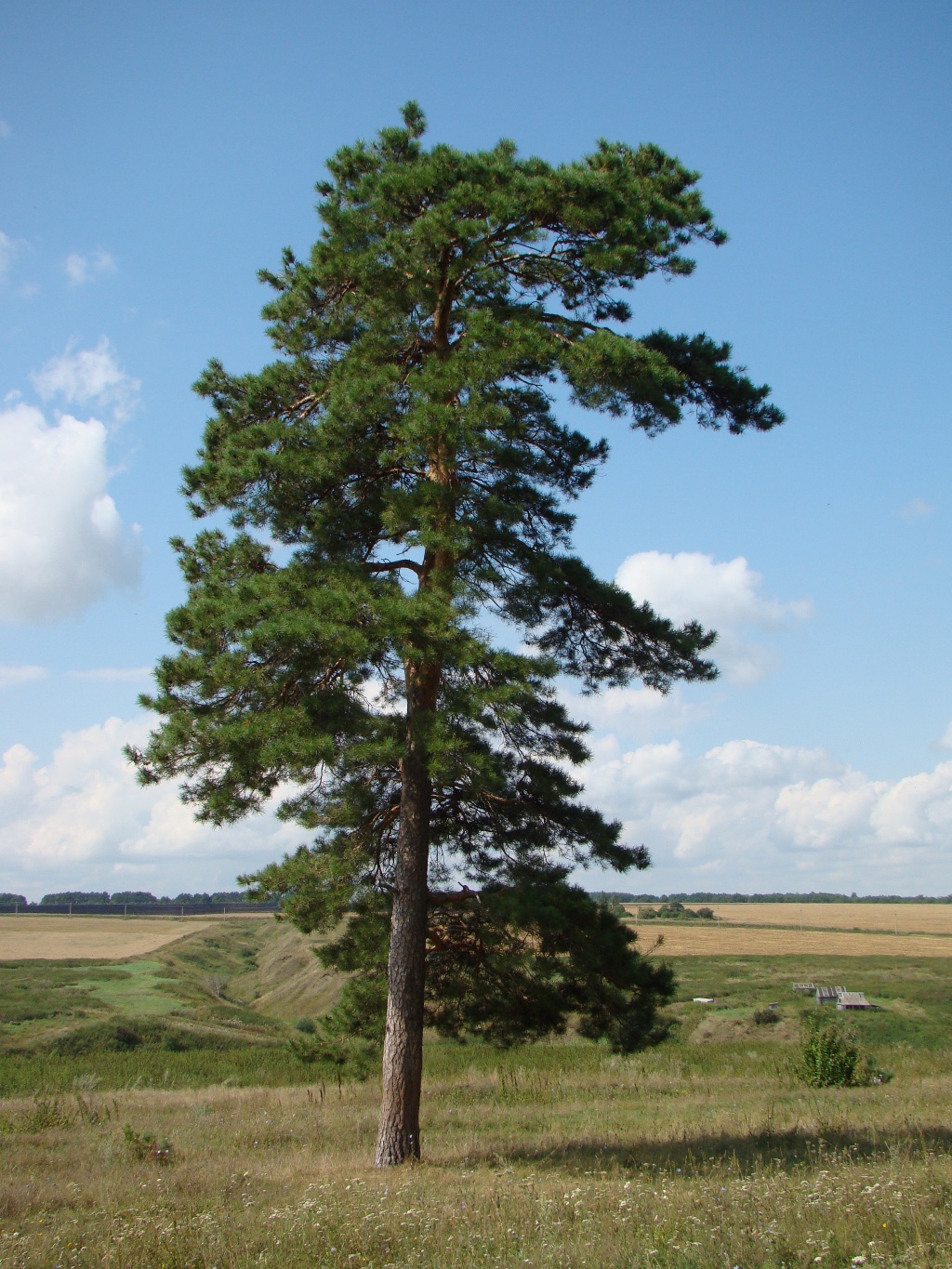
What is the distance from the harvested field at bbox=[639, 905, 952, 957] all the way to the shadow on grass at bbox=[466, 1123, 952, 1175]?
3999 centimetres

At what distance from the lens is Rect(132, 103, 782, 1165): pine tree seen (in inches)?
380

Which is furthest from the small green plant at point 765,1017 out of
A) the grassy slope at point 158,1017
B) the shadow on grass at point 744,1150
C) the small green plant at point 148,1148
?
the small green plant at point 148,1148

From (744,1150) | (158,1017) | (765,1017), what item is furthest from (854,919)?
(744,1150)

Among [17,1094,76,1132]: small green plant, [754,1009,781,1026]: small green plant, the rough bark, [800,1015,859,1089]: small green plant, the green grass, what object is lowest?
the green grass

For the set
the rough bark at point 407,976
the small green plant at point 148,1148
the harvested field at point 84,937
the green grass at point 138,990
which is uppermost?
the rough bark at point 407,976

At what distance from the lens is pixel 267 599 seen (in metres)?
9.66

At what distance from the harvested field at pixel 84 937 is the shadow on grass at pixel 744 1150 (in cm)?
5489

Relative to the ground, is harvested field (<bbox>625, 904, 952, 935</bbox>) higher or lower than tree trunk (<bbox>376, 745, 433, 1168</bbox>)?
lower

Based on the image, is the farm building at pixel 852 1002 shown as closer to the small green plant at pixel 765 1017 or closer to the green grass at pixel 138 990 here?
the small green plant at pixel 765 1017

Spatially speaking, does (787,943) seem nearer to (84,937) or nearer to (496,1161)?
(84,937)

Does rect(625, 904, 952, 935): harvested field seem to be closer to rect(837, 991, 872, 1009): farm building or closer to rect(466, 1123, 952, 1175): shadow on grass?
rect(837, 991, 872, 1009): farm building

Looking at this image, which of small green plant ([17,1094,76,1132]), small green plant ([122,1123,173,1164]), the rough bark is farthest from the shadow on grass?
small green plant ([17,1094,76,1132])

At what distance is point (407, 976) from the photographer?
32.3ft

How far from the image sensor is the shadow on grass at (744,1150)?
906cm
